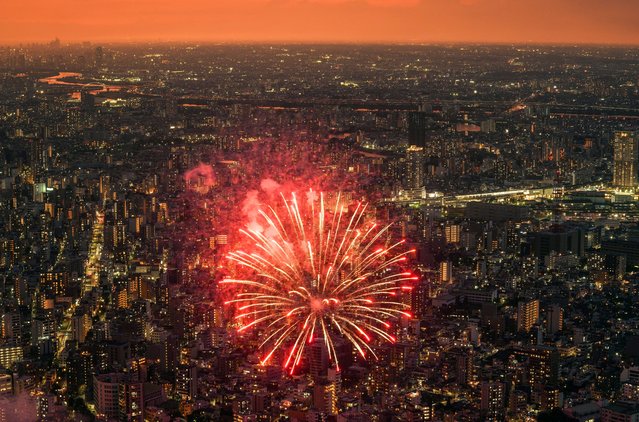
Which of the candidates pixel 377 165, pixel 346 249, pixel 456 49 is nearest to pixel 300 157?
pixel 377 165

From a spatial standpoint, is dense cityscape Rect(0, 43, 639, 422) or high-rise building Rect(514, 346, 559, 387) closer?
dense cityscape Rect(0, 43, 639, 422)

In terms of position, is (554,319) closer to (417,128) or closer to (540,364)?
(540,364)

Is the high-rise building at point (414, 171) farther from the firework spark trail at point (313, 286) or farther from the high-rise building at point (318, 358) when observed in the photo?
the high-rise building at point (318, 358)

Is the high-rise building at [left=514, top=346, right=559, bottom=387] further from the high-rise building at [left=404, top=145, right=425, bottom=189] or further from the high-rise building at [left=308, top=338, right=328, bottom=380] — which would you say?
the high-rise building at [left=404, top=145, right=425, bottom=189]

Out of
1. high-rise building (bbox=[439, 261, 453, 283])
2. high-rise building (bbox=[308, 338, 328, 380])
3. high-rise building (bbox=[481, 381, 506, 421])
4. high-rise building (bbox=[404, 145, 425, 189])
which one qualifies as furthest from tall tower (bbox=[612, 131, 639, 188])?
high-rise building (bbox=[308, 338, 328, 380])

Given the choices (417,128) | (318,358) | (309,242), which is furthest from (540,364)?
(417,128)
